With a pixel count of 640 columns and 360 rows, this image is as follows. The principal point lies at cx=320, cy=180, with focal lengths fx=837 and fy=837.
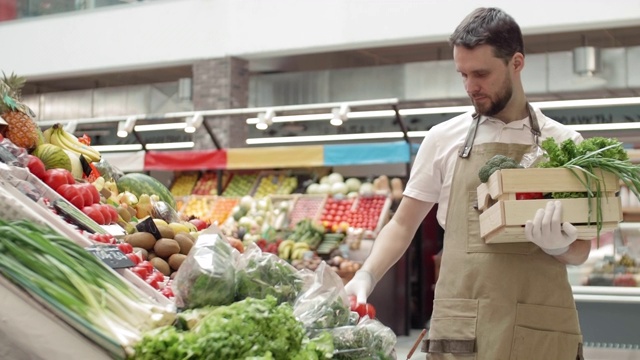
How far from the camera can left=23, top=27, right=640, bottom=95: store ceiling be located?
1323cm

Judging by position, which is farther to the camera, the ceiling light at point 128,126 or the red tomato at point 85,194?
the ceiling light at point 128,126

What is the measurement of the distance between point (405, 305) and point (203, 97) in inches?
214

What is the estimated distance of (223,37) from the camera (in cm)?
1339

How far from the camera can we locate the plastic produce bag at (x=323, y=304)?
2.25 meters

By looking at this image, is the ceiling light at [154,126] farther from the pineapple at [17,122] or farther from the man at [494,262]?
the man at [494,262]

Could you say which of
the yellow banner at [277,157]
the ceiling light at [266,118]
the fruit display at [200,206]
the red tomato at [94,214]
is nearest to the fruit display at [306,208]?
the yellow banner at [277,157]

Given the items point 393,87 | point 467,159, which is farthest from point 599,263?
point 393,87

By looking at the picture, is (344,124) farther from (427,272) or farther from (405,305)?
(405,305)

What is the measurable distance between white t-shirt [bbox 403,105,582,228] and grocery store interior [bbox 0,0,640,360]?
164 inches

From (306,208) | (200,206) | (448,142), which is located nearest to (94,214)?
(448,142)

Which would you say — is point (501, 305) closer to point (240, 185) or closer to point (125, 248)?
point (125, 248)

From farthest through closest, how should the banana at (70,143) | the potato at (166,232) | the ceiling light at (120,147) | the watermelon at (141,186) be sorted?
the ceiling light at (120,147), the watermelon at (141,186), the banana at (70,143), the potato at (166,232)

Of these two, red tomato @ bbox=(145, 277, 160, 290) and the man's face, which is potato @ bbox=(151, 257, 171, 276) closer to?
red tomato @ bbox=(145, 277, 160, 290)

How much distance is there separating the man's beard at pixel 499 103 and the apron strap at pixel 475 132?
11cm
